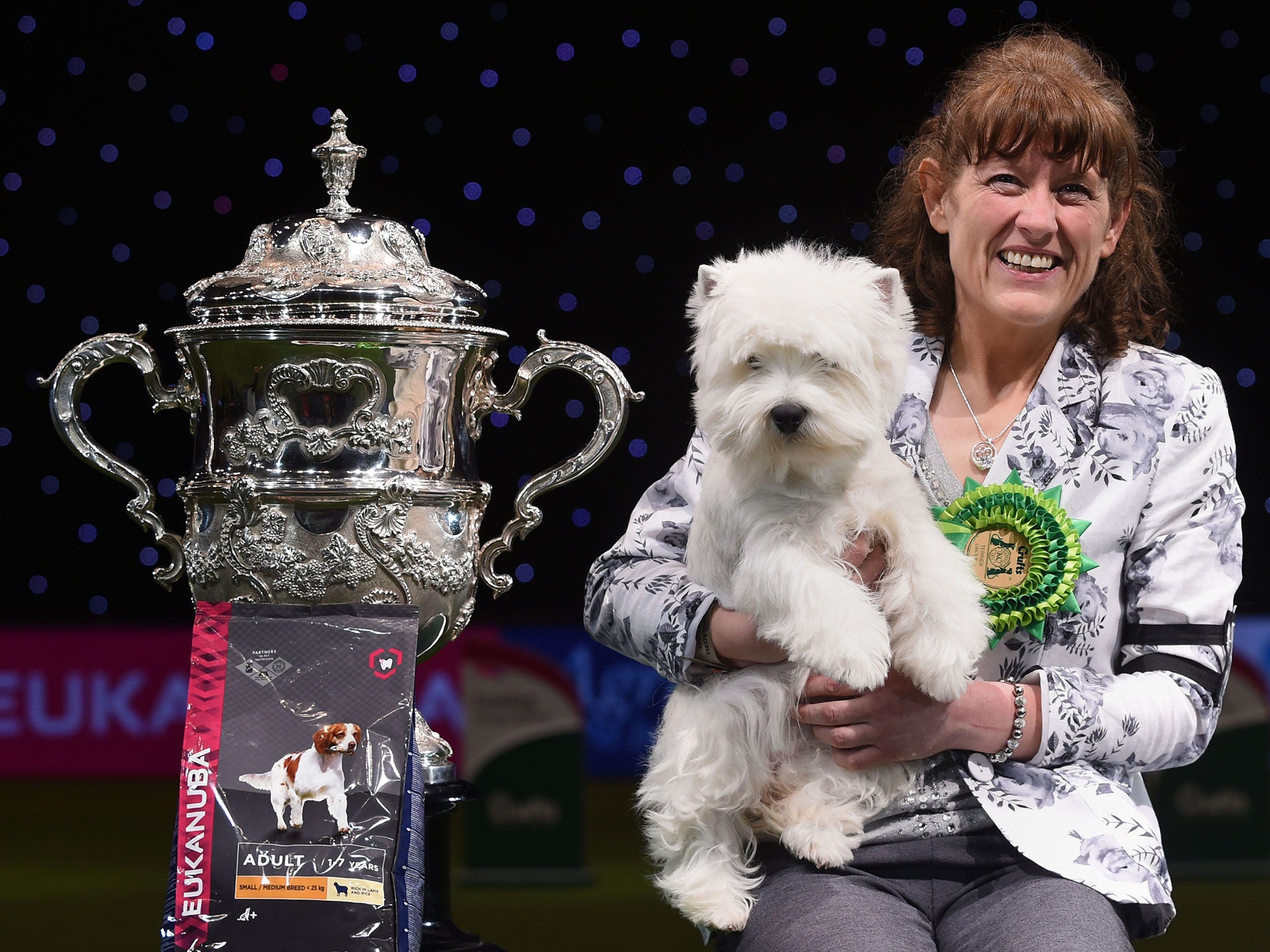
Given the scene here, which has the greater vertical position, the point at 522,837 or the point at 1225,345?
the point at 1225,345

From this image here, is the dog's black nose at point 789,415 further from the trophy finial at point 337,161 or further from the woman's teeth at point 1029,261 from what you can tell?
the trophy finial at point 337,161

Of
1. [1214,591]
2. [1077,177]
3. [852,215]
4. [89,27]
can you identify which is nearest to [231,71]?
[89,27]

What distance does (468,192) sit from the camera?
404 centimetres

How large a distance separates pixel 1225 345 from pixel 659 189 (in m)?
1.70

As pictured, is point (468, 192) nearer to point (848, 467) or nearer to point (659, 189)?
point (659, 189)

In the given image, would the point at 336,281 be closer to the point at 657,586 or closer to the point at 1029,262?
the point at 657,586

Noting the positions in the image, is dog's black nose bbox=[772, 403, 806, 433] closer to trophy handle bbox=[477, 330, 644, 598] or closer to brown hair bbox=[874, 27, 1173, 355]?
trophy handle bbox=[477, 330, 644, 598]

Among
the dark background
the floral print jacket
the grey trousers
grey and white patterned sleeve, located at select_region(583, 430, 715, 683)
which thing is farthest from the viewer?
the dark background

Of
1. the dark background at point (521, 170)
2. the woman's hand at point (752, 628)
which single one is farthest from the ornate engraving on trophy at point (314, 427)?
the dark background at point (521, 170)

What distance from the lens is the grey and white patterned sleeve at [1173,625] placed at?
1.57m

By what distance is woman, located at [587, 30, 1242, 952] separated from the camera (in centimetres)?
155

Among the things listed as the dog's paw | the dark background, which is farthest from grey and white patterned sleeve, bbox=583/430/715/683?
the dark background

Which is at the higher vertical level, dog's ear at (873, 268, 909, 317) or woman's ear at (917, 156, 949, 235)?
woman's ear at (917, 156, 949, 235)

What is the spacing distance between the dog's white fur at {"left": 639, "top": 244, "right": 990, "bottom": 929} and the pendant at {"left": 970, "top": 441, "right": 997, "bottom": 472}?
0.47 ft
